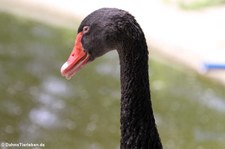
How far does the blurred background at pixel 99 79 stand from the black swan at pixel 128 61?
2.43 meters

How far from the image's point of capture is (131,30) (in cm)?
294

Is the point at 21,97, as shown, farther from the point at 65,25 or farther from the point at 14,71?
the point at 65,25

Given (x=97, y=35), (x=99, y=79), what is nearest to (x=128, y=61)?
(x=97, y=35)

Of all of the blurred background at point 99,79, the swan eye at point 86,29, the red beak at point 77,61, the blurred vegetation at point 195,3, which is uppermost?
the blurred vegetation at point 195,3

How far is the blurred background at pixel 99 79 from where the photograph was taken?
19.0 feet

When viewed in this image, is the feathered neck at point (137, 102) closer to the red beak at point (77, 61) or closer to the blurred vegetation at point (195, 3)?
the red beak at point (77, 61)

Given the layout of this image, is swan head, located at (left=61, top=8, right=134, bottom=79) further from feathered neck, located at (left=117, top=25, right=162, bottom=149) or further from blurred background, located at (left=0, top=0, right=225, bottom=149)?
blurred background, located at (left=0, top=0, right=225, bottom=149)

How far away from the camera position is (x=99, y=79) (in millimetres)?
7078

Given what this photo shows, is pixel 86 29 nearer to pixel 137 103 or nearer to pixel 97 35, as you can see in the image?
pixel 97 35

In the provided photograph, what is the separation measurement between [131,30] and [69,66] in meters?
0.41

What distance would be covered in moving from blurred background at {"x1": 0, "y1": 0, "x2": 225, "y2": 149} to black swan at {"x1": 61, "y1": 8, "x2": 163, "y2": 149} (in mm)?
2427

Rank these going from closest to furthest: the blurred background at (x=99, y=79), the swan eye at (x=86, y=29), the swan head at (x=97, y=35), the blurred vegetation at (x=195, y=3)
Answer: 1. the swan head at (x=97, y=35)
2. the swan eye at (x=86, y=29)
3. the blurred background at (x=99, y=79)
4. the blurred vegetation at (x=195, y=3)

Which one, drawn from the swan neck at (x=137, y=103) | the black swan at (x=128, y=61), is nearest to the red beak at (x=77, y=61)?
the black swan at (x=128, y=61)

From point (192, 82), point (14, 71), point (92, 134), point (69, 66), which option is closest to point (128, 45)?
point (69, 66)
